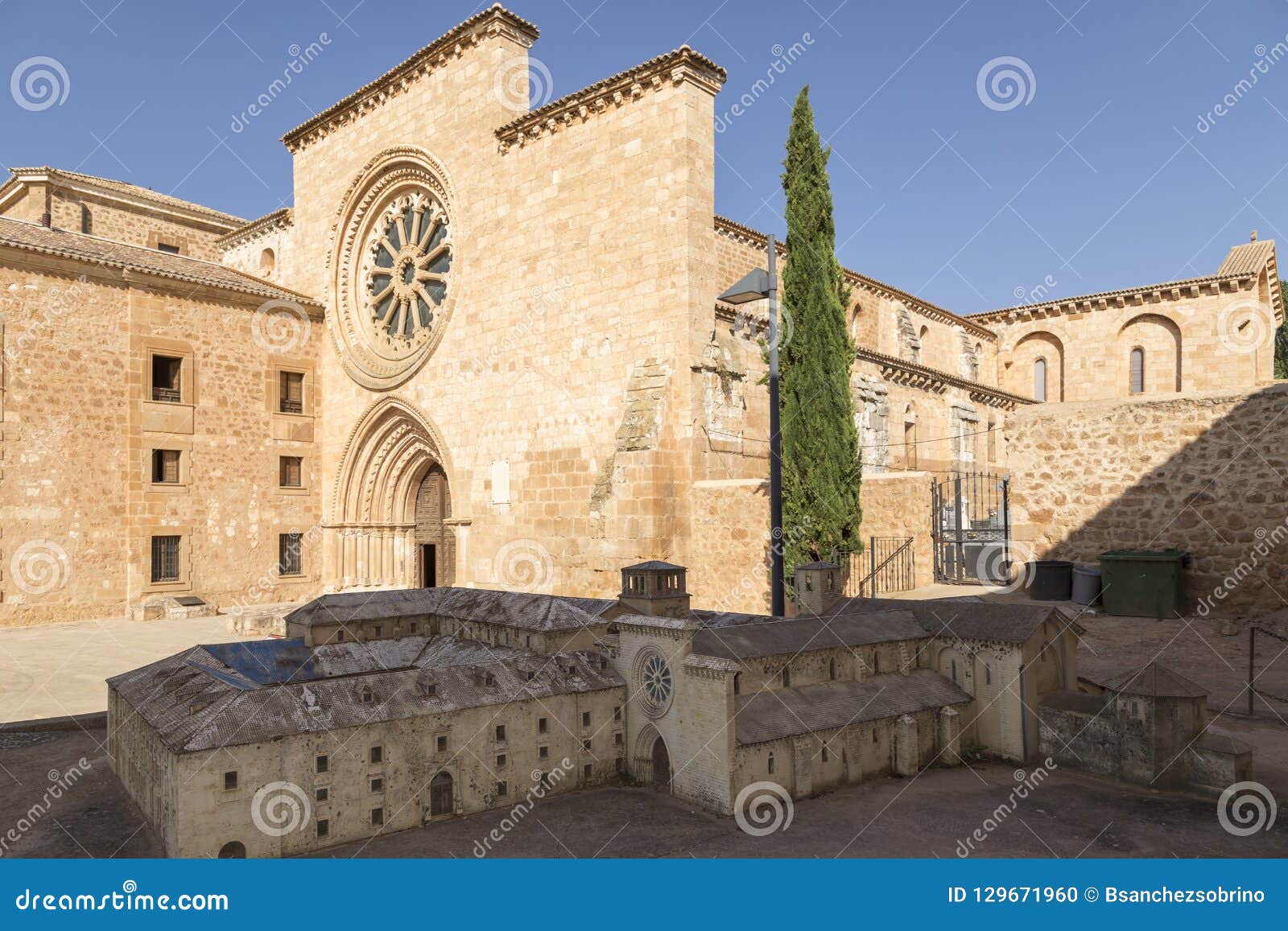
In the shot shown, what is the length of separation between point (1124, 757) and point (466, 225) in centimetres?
1822

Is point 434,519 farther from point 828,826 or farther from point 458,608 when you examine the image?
point 828,826

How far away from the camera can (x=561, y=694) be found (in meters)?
10.1

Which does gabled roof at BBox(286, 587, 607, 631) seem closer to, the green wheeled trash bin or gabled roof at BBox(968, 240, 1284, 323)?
the green wheeled trash bin

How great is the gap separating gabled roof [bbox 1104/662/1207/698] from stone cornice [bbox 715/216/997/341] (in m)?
10.7

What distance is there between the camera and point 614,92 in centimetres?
1806

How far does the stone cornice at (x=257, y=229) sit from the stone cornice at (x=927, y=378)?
63.1 feet

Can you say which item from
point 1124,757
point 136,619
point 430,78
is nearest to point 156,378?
point 136,619

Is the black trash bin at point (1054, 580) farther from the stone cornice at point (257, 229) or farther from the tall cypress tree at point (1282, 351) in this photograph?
the tall cypress tree at point (1282, 351)

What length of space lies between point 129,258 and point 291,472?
7151 mm

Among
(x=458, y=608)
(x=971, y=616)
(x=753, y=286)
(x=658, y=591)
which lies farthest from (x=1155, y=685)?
(x=458, y=608)

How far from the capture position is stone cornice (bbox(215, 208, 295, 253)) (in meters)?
28.8

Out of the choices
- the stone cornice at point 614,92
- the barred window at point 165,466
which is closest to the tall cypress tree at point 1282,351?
the stone cornice at point 614,92

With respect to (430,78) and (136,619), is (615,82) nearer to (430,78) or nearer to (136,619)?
(430,78)

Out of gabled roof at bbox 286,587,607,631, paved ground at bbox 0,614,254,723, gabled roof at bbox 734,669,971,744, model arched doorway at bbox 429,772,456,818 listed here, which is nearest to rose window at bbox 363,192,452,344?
paved ground at bbox 0,614,254,723
